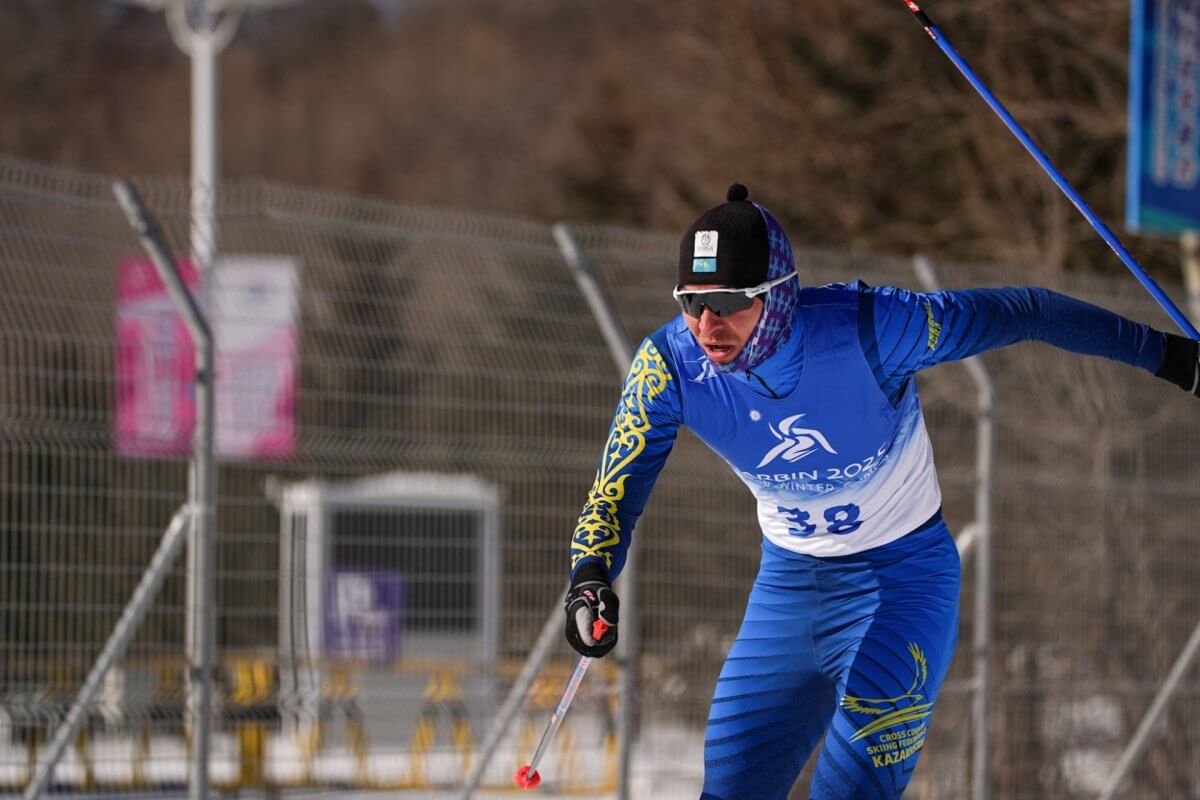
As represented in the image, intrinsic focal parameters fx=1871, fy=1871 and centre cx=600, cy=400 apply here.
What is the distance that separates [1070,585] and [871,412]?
4.85 m

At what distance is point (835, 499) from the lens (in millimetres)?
5203

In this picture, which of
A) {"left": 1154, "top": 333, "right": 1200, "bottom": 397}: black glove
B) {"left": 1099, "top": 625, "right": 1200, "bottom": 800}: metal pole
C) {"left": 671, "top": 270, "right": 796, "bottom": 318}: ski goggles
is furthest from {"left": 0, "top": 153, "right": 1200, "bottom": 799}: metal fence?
{"left": 1154, "top": 333, "right": 1200, "bottom": 397}: black glove

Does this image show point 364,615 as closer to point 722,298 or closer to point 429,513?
point 429,513

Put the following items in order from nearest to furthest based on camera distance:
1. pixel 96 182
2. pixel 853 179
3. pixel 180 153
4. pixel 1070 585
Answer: pixel 96 182
pixel 1070 585
pixel 853 179
pixel 180 153

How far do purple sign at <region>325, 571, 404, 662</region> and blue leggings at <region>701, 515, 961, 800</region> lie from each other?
242cm

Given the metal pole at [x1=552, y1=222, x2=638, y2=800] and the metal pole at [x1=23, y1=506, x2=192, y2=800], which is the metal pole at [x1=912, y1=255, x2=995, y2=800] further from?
the metal pole at [x1=23, y1=506, x2=192, y2=800]

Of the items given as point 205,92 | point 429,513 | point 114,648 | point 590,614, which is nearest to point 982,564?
point 429,513

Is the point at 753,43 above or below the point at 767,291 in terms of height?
above

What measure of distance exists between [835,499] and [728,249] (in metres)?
0.83

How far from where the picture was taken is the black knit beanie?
481 cm

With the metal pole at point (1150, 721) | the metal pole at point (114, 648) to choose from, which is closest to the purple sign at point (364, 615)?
the metal pole at point (114, 648)

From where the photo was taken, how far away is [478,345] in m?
7.66

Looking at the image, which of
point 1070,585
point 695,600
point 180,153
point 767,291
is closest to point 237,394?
point 695,600

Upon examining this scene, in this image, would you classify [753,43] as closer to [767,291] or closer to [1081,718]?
[1081,718]
